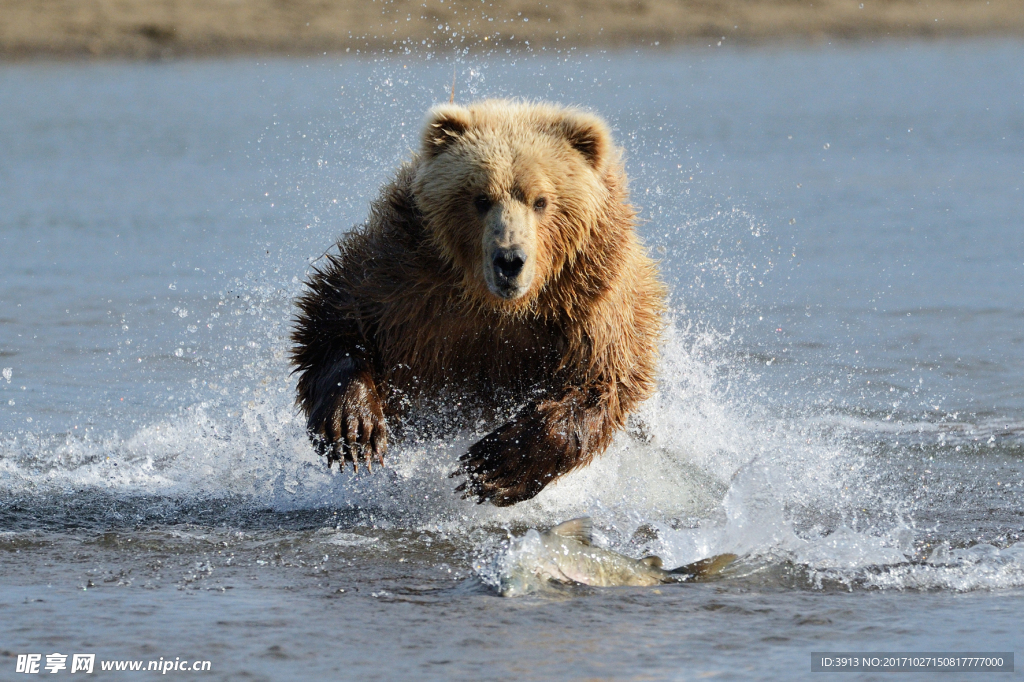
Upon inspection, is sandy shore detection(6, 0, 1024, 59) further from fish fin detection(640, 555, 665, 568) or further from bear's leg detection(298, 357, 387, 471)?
fish fin detection(640, 555, 665, 568)

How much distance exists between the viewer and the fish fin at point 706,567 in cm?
489

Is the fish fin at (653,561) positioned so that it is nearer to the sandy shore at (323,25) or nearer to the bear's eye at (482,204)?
the bear's eye at (482,204)

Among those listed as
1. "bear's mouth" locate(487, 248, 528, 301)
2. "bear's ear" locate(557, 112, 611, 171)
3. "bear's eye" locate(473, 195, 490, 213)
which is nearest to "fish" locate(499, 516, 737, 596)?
"bear's mouth" locate(487, 248, 528, 301)

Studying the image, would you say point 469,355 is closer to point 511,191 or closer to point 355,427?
point 355,427

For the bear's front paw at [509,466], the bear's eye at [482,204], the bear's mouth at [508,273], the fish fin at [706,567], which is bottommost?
the fish fin at [706,567]

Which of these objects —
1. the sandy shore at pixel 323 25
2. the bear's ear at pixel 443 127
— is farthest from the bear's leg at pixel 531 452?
the sandy shore at pixel 323 25

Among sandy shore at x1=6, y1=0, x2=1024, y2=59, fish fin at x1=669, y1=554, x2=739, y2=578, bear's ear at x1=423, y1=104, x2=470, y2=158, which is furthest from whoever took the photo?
sandy shore at x1=6, y1=0, x2=1024, y2=59

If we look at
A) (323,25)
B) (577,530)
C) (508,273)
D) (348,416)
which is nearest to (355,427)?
(348,416)

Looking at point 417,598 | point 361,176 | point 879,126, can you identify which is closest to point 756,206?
point 361,176

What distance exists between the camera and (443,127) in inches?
221

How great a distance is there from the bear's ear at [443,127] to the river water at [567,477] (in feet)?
2.72

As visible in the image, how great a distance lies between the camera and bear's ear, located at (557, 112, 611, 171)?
5559 mm

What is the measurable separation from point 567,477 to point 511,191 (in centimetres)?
174

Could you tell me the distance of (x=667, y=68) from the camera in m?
27.7
